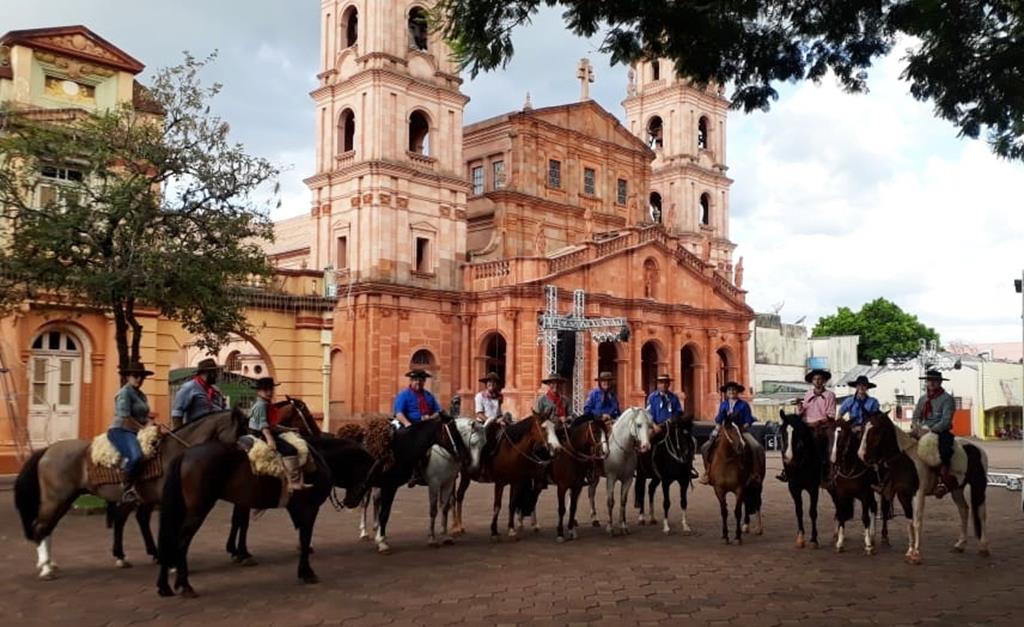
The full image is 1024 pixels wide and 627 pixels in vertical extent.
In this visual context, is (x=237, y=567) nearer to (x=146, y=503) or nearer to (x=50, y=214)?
(x=146, y=503)

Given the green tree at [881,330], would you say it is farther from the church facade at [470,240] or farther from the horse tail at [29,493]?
the horse tail at [29,493]

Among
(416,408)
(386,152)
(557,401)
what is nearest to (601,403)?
(557,401)

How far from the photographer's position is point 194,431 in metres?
10.7

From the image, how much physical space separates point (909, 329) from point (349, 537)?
237ft

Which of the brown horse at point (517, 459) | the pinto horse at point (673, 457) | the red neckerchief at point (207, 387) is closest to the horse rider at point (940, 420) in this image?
the pinto horse at point (673, 457)

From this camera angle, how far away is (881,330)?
7675 cm

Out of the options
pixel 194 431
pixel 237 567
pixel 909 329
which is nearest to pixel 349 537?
pixel 237 567

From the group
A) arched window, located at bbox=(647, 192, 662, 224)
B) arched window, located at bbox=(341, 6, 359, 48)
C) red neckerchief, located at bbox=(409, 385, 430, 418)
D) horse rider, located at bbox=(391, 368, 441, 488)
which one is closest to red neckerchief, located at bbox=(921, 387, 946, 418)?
horse rider, located at bbox=(391, 368, 441, 488)

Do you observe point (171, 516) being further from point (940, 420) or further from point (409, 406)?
point (940, 420)

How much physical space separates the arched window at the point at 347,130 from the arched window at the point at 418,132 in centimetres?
264

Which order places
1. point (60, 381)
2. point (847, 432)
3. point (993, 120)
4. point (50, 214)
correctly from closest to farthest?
point (993, 120)
point (847, 432)
point (50, 214)
point (60, 381)

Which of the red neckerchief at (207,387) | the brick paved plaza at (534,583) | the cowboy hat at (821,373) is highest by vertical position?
the cowboy hat at (821,373)

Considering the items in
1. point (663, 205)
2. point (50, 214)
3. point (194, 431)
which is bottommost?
point (194, 431)

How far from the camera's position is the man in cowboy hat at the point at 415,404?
13095 mm
